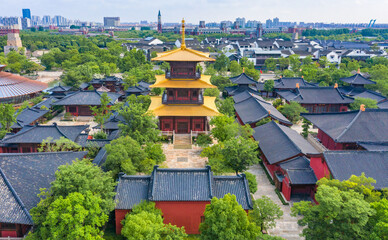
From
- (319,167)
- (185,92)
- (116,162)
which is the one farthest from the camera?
(185,92)

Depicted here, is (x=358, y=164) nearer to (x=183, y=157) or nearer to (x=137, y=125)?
(x=183, y=157)

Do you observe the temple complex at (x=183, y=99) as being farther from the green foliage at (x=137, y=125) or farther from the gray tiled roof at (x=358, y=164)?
the gray tiled roof at (x=358, y=164)

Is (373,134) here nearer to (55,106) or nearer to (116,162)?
(116,162)

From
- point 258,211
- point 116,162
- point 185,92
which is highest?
point 185,92

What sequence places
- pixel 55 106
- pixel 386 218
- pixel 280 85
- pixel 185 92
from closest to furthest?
1. pixel 386 218
2. pixel 185 92
3. pixel 55 106
4. pixel 280 85

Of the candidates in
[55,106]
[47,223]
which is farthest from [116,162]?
[55,106]

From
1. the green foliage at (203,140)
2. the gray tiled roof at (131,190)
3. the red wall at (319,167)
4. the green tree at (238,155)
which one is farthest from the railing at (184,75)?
the gray tiled roof at (131,190)
